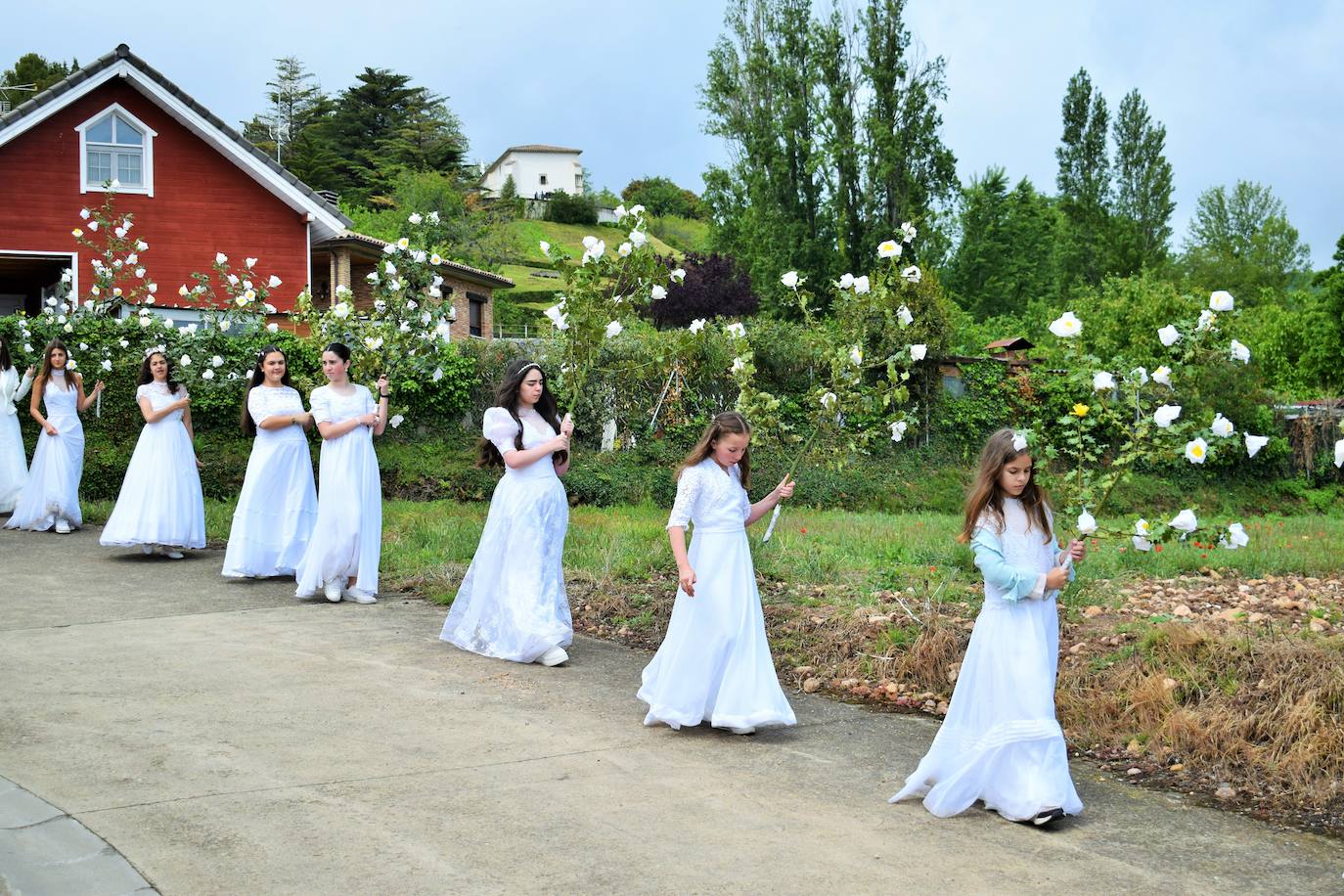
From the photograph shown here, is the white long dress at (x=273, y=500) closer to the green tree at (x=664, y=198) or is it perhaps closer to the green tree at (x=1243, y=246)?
the green tree at (x=1243, y=246)

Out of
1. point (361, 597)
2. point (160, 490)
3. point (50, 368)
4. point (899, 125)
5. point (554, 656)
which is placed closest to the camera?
point (554, 656)

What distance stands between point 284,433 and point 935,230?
32676 mm

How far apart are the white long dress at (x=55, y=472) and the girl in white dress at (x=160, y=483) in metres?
2.03

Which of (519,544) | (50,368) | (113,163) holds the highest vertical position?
(113,163)

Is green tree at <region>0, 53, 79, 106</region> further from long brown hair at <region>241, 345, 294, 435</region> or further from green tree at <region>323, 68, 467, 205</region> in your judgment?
long brown hair at <region>241, 345, 294, 435</region>

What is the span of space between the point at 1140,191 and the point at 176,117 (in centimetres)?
4582

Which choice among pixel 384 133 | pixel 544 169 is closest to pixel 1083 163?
pixel 384 133

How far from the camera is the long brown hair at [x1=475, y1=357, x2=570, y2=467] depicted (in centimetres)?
852

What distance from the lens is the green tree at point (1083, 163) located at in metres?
57.8

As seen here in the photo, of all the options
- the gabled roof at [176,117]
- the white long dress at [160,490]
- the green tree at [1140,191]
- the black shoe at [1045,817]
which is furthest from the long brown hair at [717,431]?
the green tree at [1140,191]

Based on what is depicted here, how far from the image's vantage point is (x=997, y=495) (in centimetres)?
564

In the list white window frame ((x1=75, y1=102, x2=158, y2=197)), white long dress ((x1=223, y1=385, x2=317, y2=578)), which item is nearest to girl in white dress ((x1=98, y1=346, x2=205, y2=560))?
white long dress ((x1=223, y1=385, x2=317, y2=578))

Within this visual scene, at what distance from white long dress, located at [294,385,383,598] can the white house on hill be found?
11801 centimetres

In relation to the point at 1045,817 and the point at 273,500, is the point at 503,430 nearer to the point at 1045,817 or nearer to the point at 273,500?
the point at 273,500
